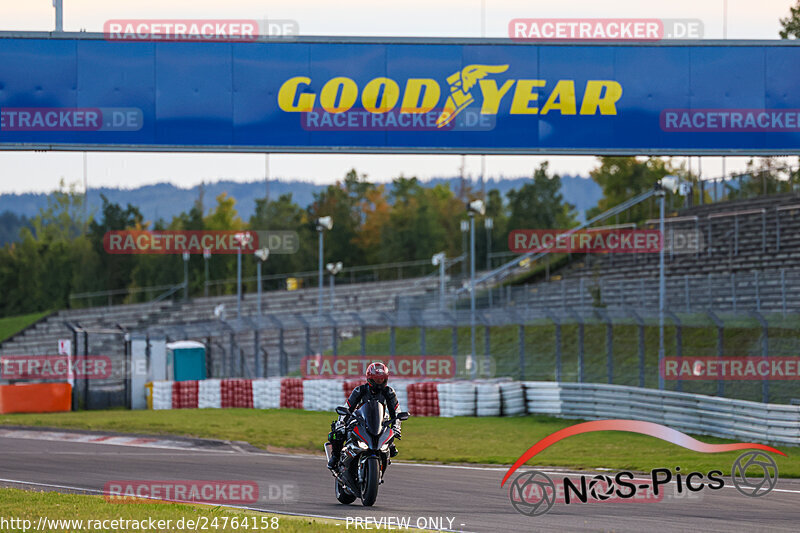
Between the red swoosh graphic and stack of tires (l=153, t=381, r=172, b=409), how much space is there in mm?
16217

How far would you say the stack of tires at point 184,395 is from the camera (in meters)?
33.7

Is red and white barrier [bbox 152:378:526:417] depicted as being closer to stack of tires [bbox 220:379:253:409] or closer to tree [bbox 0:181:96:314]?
stack of tires [bbox 220:379:253:409]

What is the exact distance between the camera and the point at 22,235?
10212 centimetres

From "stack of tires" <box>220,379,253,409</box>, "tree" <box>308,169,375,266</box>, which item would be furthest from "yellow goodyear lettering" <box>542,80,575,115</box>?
"tree" <box>308,169,375,266</box>

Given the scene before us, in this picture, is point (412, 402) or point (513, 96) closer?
point (513, 96)

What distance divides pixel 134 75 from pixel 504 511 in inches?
342

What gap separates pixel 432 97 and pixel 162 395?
859 inches

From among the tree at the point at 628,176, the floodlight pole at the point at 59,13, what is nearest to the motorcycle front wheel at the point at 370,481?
the floodlight pole at the point at 59,13

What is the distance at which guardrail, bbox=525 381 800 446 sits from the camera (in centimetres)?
1766

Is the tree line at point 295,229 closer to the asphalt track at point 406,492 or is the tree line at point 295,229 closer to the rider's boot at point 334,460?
Answer: the asphalt track at point 406,492

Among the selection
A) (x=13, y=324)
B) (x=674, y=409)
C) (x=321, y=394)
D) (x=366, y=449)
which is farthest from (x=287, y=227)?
(x=366, y=449)

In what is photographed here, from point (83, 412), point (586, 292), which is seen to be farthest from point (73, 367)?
point (586, 292)

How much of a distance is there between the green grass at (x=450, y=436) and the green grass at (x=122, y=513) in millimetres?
6858

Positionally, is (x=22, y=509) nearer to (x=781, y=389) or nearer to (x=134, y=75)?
(x=134, y=75)
